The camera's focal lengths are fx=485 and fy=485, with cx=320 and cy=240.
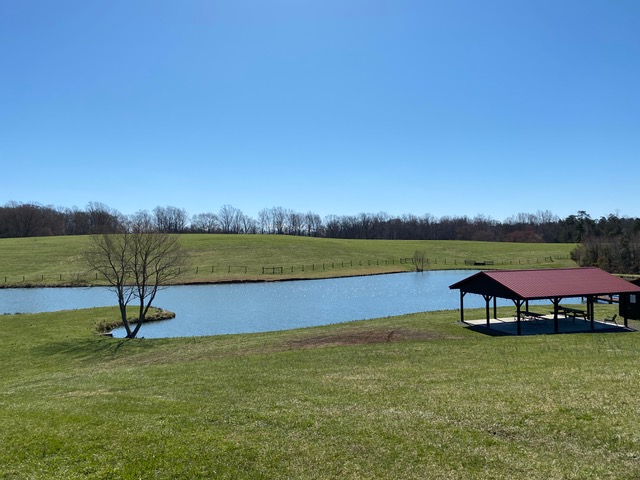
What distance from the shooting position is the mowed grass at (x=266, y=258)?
243ft

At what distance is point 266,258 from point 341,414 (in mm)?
79011

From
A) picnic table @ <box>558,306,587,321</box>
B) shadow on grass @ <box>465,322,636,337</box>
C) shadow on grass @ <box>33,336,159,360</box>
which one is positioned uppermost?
picnic table @ <box>558,306,587,321</box>

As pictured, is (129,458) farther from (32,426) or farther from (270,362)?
(270,362)

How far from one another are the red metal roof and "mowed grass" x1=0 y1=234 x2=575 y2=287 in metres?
46.9

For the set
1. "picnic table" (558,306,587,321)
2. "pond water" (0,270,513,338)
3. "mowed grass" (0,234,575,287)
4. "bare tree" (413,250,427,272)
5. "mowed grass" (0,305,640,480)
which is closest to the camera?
"mowed grass" (0,305,640,480)

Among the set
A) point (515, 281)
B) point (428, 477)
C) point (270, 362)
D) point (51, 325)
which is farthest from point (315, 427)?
point (51, 325)

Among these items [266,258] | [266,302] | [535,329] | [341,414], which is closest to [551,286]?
[535,329]

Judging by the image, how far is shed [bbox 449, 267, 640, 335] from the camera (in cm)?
2803

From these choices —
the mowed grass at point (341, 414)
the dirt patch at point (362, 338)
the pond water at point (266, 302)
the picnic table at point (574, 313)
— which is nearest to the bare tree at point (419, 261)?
the pond water at point (266, 302)

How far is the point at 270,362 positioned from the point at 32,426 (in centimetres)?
1117

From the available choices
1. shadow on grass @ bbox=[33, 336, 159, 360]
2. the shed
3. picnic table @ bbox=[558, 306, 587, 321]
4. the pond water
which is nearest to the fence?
the pond water

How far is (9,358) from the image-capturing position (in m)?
26.5

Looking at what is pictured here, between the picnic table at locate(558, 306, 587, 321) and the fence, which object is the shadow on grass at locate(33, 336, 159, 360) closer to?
the fence

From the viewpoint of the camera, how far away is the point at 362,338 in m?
27.4
